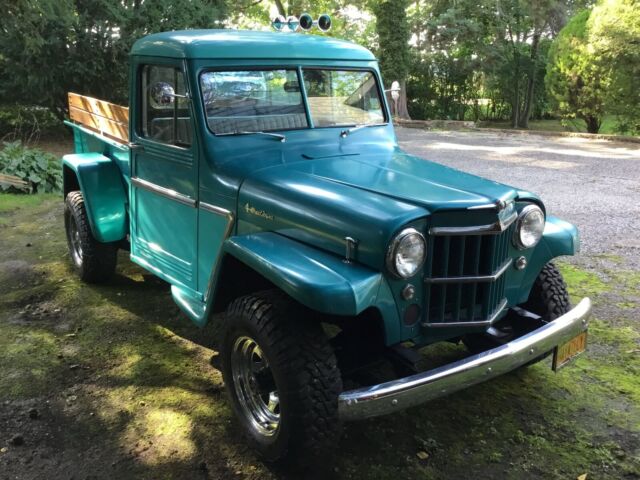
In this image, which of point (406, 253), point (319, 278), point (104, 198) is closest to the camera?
point (319, 278)

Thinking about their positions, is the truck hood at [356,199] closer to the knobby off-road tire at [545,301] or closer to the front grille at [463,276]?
the front grille at [463,276]

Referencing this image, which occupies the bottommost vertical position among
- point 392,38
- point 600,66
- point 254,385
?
point 254,385

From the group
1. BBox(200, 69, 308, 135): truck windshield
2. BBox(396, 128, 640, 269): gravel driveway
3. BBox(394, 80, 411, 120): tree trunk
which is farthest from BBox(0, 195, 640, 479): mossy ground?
BBox(394, 80, 411, 120): tree trunk

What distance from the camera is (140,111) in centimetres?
394

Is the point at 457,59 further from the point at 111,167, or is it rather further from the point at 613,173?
the point at 111,167

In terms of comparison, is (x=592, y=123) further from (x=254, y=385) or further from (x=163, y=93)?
(x=254, y=385)

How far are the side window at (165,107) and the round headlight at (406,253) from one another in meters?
1.57

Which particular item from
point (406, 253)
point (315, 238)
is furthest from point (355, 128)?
point (406, 253)

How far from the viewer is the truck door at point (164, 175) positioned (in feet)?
11.4

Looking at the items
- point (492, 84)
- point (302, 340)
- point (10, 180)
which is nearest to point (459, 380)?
point (302, 340)

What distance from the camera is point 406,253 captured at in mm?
2527

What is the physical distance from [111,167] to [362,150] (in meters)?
2.14

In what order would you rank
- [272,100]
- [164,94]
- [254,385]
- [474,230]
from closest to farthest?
1. [474,230]
2. [254,385]
3. [164,94]
4. [272,100]

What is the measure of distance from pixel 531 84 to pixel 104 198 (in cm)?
1500
